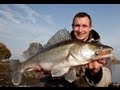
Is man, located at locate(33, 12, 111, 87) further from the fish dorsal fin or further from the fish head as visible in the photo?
the fish dorsal fin

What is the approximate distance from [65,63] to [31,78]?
6756 mm

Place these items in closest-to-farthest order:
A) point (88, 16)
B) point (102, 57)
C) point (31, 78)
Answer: point (102, 57), point (88, 16), point (31, 78)

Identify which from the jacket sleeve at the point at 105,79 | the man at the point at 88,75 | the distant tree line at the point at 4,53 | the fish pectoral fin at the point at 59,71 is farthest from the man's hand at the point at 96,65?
the distant tree line at the point at 4,53

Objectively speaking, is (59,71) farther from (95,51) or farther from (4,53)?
(4,53)

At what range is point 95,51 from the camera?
3.94 metres

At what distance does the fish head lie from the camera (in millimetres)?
3891

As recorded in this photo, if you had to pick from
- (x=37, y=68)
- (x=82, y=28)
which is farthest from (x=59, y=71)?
(x=82, y=28)

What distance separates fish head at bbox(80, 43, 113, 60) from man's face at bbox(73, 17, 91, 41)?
2.37 feet

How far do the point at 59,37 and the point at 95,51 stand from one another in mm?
695

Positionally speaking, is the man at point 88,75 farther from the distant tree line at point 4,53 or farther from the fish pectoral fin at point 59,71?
the distant tree line at point 4,53

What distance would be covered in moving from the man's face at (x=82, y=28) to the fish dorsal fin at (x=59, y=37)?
450 millimetres

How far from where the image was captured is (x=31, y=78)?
10500 millimetres
